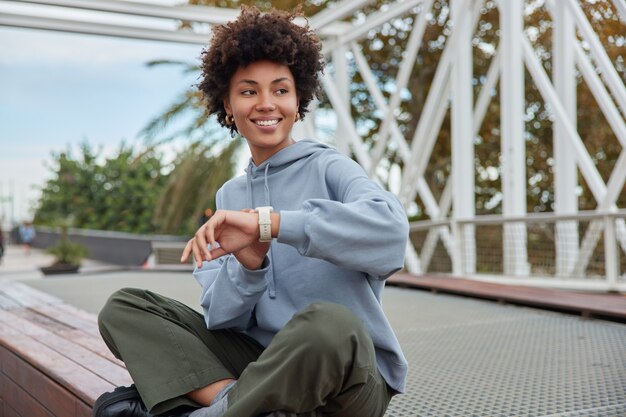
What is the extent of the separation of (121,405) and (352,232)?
28.0 inches

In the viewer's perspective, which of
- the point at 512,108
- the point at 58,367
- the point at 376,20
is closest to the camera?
the point at 58,367

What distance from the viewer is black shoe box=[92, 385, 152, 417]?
1.68 meters

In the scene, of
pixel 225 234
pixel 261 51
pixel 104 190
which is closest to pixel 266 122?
pixel 261 51

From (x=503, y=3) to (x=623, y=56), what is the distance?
2675 mm

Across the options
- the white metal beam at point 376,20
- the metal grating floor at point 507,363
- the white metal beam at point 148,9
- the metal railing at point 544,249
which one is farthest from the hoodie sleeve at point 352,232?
the white metal beam at point 148,9

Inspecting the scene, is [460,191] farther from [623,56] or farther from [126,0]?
[126,0]

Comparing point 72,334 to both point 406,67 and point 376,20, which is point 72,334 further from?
point 376,20

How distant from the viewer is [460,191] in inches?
289

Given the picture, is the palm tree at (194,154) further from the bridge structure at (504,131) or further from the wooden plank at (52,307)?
the wooden plank at (52,307)

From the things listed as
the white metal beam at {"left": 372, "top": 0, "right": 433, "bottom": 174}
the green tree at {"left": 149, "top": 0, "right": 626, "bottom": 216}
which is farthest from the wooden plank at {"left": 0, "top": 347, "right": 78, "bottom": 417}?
the green tree at {"left": 149, "top": 0, "right": 626, "bottom": 216}

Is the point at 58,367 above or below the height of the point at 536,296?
above

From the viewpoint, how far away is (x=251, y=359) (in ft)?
6.02

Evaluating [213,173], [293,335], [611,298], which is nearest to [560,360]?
[611,298]

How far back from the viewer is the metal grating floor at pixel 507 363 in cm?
222
